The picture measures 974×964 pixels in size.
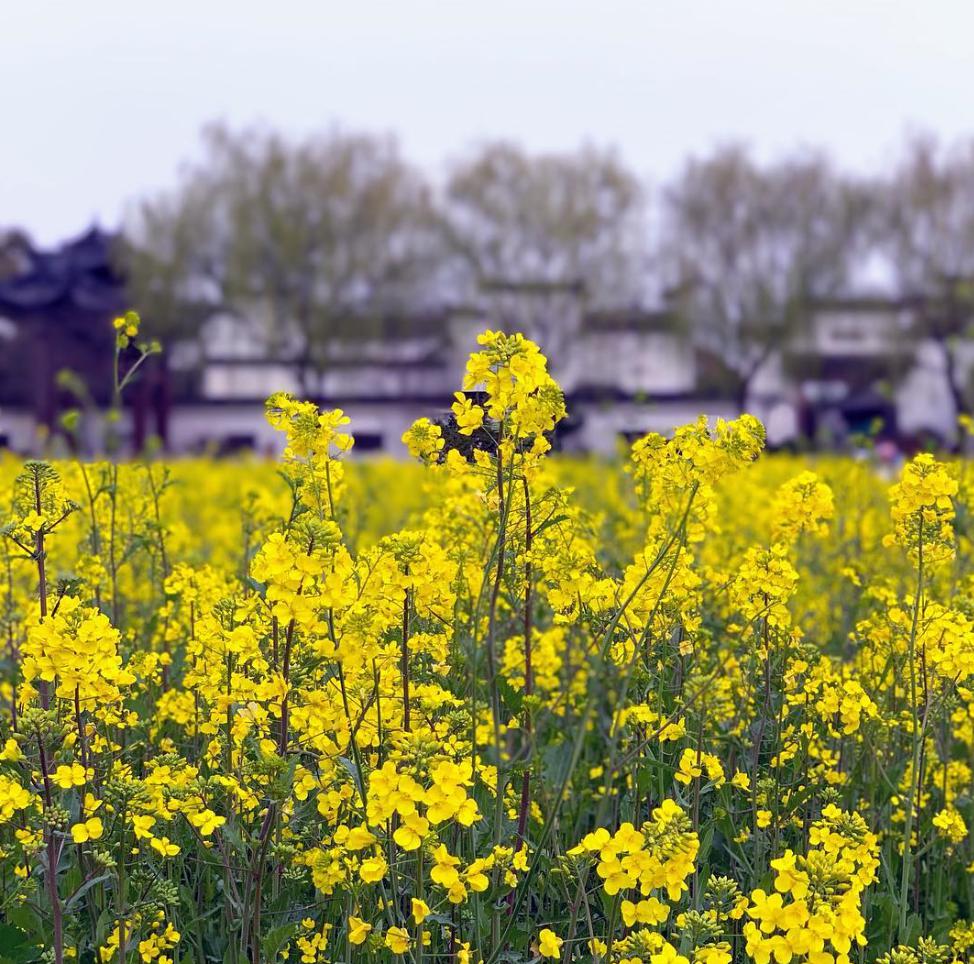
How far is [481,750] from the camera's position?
3.29 m

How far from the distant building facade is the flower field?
24.1m

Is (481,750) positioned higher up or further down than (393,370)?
further down

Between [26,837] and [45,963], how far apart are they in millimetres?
521

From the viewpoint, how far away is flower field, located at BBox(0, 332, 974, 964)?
2057 millimetres

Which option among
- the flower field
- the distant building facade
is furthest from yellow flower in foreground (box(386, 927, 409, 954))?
the distant building facade

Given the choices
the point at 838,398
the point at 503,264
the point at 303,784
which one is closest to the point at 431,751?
the point at 303,784

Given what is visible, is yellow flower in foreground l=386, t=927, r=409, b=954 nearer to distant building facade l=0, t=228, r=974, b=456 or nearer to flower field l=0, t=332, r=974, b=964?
flower field l=0, t=332, r=974, b=964

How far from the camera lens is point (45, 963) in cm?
252

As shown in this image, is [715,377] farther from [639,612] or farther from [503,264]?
[639,612]

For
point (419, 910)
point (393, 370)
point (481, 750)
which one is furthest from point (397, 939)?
point (393, 370)

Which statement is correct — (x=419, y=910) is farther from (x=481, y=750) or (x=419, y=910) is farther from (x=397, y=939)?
(x=481, y=750)

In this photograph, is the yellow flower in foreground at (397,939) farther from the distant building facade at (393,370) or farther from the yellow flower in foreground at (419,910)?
the distant building facade at (393,370)

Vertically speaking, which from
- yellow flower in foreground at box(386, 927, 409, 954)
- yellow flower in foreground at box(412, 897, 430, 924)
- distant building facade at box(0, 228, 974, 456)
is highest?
distant building facade at box(0, 228, 974, 456)

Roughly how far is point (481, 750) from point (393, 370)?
3113 centimetres
